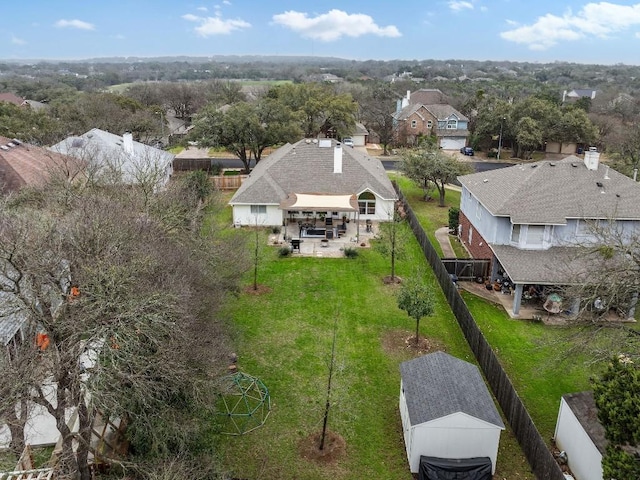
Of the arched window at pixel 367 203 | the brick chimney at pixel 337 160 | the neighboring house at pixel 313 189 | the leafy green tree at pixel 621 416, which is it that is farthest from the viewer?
the brick chimney at pixel 337 160

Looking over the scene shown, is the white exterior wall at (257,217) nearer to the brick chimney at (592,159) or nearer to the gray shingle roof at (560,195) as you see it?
the gray shingle roof at (560,195)

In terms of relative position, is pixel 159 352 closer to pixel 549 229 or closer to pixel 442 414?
pixel 442 414

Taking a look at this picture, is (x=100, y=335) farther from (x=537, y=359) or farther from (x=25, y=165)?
(x=25, y=165)

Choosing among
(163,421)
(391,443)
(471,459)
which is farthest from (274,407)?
(471,459)

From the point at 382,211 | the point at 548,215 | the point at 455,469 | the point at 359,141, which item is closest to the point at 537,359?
the point at 548,215

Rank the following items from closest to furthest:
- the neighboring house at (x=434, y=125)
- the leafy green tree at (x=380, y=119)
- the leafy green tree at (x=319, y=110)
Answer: the leafy green tree at (x=319, y=110) < the leafy green tree at (x=380, y=119) < the neighboring house at (x=434, y=125)

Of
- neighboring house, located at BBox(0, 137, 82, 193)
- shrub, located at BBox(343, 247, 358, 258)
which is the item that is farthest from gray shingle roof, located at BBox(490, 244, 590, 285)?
neighboring house, located at BBox(0, 137, 82, 193)

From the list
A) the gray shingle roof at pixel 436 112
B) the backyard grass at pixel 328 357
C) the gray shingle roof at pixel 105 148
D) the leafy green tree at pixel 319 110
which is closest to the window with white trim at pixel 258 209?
the backyard grass at pixel 328 357
